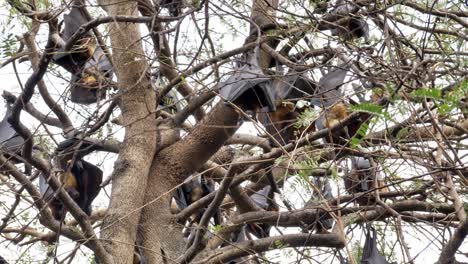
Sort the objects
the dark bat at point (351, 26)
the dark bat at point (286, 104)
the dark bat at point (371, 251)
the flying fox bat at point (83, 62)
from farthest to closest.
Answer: the flying fox bat at point (83, 62) < the dark bat at point (371, 251) < the dark bat at point (286, 104) < the dark bat at point (351, 26)

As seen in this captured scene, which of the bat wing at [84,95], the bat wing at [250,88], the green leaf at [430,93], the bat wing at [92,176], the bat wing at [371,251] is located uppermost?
the bat wing at [84,95]

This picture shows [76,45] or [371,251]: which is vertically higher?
[76,45]

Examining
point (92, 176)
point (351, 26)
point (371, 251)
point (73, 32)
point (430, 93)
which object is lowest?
point (430, 93)

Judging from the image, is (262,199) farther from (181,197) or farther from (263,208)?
(181,197)

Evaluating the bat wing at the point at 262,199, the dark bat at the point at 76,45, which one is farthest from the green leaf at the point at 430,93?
the bat wing at the point at 262,199

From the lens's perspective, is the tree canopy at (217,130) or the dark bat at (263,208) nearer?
the tree canopy at (217,130)

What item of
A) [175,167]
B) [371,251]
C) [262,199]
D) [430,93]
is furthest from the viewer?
[262,199]

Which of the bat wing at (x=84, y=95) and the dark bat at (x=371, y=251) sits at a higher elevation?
the bat wing at (x=84, y=95)

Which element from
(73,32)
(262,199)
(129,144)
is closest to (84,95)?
(73,32)

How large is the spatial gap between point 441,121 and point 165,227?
2.37m

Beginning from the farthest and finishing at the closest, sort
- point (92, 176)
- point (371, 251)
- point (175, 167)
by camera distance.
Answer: point (92, 176) < point (175, 167) < point (371, 251)

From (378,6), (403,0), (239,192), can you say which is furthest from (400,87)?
(239,192)

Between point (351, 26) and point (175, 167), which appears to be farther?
point (175, 167)

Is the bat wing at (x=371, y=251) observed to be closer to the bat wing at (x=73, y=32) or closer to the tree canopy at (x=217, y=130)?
the tree canopy at (x=217, y=130)
